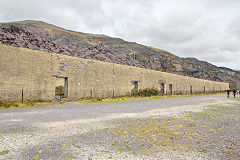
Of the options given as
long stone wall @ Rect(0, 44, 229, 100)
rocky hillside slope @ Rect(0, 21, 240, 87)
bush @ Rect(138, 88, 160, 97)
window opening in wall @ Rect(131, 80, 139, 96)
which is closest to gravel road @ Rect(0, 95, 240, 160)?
long stone wall @ Rect(0, 44, 229, 100)

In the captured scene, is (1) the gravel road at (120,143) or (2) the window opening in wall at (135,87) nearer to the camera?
(1) the gravel road at (120,143)

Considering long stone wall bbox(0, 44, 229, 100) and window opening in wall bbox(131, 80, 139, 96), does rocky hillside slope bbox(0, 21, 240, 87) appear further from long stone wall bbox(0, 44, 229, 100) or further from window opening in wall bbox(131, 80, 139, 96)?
window opening in wall bbox(131, 80, 139, 96)

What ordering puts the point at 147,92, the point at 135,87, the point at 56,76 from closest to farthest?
the point at 56,76
the point at 135,87
the point at 147,92

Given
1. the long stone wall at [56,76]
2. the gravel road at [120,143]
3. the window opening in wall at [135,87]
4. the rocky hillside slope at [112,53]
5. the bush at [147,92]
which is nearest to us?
the gravel road at [120,143]

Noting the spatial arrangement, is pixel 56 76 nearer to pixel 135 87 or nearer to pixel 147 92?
pixel 135 87

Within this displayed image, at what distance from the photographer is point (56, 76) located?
12.8 meters

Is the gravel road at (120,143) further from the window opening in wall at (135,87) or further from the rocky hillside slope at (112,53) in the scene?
the rocky hillside slope at (112,53)

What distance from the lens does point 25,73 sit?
36.6 feet

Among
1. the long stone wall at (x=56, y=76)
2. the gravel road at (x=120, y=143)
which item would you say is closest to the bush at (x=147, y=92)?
the long stone wall at (x=56, y=76)

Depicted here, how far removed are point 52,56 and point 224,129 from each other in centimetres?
1215

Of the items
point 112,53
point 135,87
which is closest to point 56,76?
point 135,87

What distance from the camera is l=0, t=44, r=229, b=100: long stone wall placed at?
10.5 meters

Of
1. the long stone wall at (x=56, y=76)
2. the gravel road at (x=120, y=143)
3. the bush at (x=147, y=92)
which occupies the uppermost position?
the long stone wall at (x=56, y=76)

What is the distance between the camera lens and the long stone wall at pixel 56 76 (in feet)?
34.4
